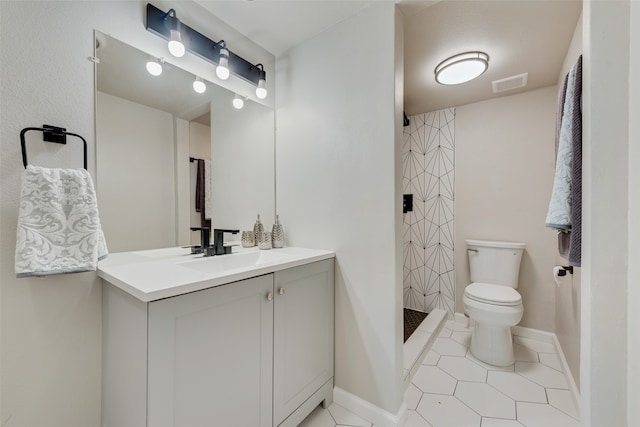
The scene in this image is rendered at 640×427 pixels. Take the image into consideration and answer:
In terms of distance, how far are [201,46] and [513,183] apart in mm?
2609

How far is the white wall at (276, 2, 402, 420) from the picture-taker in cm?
133

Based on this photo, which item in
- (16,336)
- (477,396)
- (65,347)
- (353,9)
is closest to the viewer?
(16,336)

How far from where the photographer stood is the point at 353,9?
1401 millimetres

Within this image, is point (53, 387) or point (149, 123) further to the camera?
point (149, 123)

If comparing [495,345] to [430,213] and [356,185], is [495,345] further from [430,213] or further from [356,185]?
[356,185]

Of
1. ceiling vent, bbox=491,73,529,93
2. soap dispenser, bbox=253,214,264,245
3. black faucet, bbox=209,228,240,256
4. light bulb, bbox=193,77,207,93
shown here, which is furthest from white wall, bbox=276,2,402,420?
ceiling vent, bbox=491,73,529,93

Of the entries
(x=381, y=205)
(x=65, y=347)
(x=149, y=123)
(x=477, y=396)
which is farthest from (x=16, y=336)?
(x=477, y=396)

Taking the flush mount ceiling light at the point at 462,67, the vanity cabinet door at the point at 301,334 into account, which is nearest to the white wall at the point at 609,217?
the vanity cabinet door at the point at 301,334

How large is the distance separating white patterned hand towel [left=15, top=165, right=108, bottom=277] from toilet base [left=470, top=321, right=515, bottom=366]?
2.36 m

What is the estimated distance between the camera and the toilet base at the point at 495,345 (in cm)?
183

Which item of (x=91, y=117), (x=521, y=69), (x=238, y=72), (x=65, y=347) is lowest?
(x=65, y=347)

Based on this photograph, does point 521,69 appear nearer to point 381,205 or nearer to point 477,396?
point 381,205

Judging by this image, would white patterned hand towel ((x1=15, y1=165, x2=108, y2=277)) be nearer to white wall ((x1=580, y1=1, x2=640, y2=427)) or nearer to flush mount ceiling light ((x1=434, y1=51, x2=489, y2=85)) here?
white wall ((x1=580, y1=1, x2=640, y2=427))

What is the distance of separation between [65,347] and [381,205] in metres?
1.45
